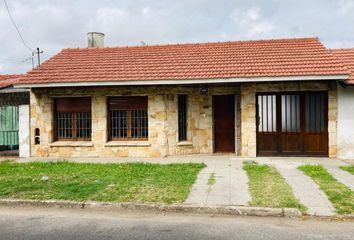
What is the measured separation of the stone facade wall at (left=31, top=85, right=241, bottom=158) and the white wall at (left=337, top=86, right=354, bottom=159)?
3.74m

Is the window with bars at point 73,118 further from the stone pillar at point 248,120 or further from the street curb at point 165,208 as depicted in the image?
the street curb at point 165,208

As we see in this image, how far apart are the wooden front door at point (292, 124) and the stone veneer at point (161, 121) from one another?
0.33 meters

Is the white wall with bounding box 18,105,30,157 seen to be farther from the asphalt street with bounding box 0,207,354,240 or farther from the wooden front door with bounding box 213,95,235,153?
the asphalt street with bounding box 0,207,354,240

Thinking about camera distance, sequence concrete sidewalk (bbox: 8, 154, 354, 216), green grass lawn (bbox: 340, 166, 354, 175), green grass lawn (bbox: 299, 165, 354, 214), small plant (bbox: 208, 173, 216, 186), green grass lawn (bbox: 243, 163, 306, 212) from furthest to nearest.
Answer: green grass lawn (bbox: 340, 166, 354, 175) → small plant (bbox: 208, 173, 216, 186) → concrete sidewalk (bbox: 8, 154, 354, 216) → green grass lawn (bbox: 243, 163, 306, 212) → green grass lawn (bbox: 299, 165, 354, 214)

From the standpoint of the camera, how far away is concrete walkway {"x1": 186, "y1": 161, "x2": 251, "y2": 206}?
7.21 m

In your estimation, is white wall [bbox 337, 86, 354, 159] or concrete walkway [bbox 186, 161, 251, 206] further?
white wall [bbox 337, 86, 354, 159]

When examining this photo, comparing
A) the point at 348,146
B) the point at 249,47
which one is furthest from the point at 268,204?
the point at 249,47

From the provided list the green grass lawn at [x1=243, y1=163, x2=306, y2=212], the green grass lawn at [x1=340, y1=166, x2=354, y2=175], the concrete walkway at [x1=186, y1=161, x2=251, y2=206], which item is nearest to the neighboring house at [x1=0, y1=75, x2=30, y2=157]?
the concrete walkway at [x1=186, y1=161, x2=251, y2=206]

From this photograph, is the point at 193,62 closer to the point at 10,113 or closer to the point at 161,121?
the point at 161,121

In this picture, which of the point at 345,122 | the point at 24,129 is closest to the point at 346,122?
the point at 345,122

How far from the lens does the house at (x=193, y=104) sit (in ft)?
43.3

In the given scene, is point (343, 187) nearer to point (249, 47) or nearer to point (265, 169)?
point (265, 169)

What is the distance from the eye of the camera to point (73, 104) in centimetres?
1453

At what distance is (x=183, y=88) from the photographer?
1432cm
